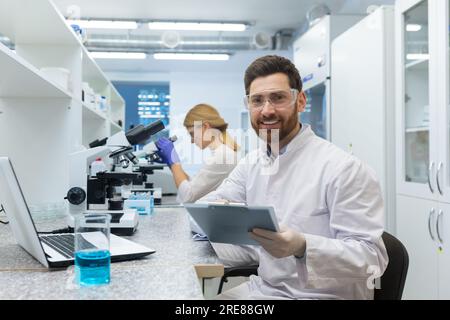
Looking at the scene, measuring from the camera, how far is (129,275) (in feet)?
3.10

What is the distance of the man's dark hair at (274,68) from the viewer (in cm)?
130

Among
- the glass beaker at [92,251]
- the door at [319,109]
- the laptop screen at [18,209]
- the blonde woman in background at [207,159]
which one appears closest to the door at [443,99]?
the blonde woman in background at [207,159]

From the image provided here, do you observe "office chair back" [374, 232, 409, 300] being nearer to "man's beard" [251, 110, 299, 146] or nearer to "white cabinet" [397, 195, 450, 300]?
"man's beard" [251, 110, 299, 146]

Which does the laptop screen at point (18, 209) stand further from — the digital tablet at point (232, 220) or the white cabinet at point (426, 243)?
the white cabinet at point (426, 243)

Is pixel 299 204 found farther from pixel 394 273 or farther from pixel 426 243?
pixel 426 243

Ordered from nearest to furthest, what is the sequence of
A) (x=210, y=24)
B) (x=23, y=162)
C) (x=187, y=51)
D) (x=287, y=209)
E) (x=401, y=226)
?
(x=287, y=209) → (x=23, y=162) → (x=401, y=226) → (x=210, y=24) → (x=187, y=51)

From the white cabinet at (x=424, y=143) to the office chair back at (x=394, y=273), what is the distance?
0.80m

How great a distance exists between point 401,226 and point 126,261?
170 cm

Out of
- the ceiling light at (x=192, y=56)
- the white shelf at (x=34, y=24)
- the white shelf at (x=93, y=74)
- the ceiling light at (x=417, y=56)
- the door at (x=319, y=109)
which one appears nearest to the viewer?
the white shelf at (x=34, y=24)

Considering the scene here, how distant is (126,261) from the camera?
1.08m

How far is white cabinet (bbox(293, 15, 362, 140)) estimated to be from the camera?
3.12 metres

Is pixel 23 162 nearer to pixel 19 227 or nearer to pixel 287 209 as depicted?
pixel 19 227

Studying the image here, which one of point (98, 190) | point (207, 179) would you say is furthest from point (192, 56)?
point (98, 190)
